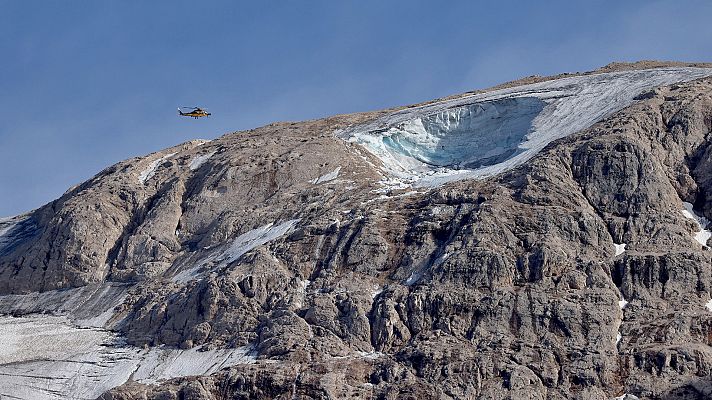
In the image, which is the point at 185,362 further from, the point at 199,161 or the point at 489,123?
the point at 489,123

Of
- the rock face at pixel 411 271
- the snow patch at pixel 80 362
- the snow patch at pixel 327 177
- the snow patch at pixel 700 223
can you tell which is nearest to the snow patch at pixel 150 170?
the rock face at pixel 411 271

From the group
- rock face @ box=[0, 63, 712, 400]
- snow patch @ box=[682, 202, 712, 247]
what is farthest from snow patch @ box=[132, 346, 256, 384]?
snow patch @ box=[682, 202, 712, 247]

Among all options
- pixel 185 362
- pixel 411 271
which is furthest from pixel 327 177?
pixel 185 362

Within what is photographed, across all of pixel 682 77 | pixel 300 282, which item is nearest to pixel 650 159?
pixel 682 77

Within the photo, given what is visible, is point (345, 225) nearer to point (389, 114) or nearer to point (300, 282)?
point (300, 282)

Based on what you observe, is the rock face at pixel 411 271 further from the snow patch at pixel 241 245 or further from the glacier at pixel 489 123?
the glacier at pixel 489 123

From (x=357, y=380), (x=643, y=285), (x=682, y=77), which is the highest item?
(x=682, y=77)
